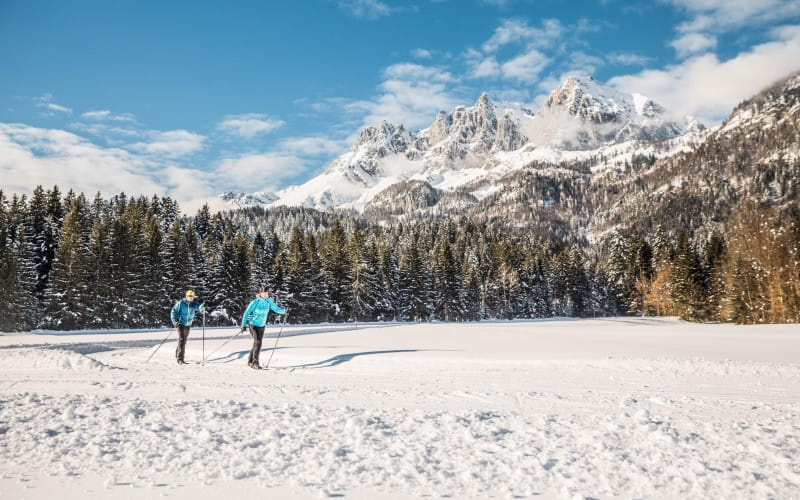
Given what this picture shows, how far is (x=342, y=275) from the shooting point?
208 feet

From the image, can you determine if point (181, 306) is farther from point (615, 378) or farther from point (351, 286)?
point (351, 286)

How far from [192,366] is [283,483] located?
10496 millimetres

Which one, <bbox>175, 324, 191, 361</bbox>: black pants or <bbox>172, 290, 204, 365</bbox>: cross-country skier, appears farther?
<bbox>172, 290, 204, 365</bbox>: cross-country skier

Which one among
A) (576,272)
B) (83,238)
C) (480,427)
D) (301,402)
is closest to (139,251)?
(83,238)

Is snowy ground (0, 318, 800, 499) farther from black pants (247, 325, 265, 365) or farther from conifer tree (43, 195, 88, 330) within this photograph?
conifer tree (43, 195, 88, 330)

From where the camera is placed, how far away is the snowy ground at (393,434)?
5.02m

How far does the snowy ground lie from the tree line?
36760 mm

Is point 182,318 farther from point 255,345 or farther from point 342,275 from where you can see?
point 342,275

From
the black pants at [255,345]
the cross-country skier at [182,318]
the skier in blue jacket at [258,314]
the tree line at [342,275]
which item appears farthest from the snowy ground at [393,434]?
the tree line at [342,275]

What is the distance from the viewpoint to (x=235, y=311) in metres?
53.7

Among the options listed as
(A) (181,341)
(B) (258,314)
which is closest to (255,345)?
(B) (258,314)

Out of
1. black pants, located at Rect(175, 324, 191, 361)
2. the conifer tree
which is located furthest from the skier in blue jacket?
the conifer tree

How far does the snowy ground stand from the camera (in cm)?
502

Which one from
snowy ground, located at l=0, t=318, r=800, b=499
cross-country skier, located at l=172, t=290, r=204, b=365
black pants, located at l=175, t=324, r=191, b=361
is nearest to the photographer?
snowy ground, located at l=0, t=318, r=800, b=499
